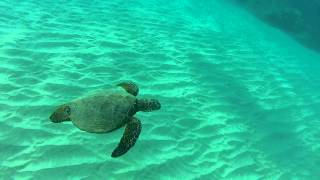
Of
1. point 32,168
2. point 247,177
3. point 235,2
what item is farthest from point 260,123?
point 235,2

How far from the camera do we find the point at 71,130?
4.78 meters

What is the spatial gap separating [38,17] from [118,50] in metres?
2.58

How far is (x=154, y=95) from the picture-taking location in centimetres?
632

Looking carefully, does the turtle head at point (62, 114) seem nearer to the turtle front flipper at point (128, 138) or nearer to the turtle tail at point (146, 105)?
the turtle front flipper at point (128, 138)

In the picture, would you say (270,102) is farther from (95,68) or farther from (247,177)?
(95,68)

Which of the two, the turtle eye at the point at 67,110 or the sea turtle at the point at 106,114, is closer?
the sea turtle at the point at 106,114

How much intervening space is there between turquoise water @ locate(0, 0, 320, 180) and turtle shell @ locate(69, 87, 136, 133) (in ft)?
1.83

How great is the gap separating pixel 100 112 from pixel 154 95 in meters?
2.38

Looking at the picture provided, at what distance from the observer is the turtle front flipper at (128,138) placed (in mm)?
4101

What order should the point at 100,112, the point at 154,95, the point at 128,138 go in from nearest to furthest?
1. the point at 100,112
2. the point at 128,138
3. the point at 154,95

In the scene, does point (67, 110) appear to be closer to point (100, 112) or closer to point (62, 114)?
point (62, 114)

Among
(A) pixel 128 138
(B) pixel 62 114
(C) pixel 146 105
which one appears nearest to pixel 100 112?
(A) pixel 128 138

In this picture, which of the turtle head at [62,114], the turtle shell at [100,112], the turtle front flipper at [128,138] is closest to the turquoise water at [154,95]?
the turtle head at [62,114]

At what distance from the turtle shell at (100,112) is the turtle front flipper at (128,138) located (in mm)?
93
